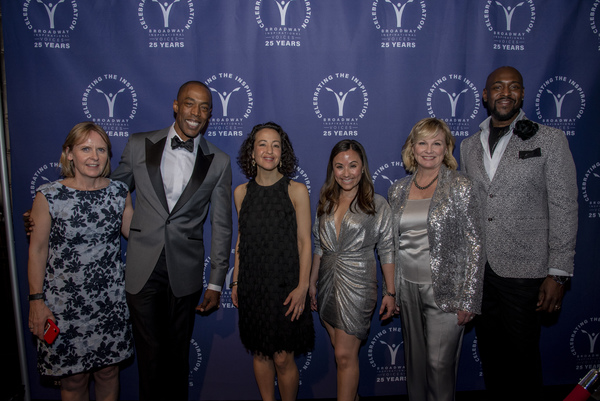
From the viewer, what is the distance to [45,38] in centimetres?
276

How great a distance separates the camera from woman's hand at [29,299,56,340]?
2004 millimetres

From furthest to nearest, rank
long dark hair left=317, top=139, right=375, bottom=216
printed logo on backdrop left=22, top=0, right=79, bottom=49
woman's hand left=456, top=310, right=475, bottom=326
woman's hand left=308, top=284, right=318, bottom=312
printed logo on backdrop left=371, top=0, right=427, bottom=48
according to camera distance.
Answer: printed logo on backdrop left=371, top=0, right=427, bottom=48, printed logo on backdrop left=22, top=0, right=79, bottom=49, woman's hand left=308, top=284, right=318, bottom=312, long dark hair left=317, top=139, right=375, bottom=216, woman's hand left=456, top=310, right=475, bottom=326

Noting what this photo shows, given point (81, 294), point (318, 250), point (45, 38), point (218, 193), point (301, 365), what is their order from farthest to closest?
1. point (301, 365)
2. point (45, 38)
3. point (318, 250)
4. point (218, 193)
5. point (81, 294)

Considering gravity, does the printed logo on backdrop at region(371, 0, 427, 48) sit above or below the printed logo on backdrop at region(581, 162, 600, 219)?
above

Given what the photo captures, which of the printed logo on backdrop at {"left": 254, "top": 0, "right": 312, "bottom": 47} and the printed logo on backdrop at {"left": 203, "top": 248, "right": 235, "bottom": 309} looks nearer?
the printed logo on backdrop at {"left": 254, "top": 0, "right": 312, "bottom": 47}

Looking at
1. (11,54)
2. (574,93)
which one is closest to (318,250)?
(574,93)

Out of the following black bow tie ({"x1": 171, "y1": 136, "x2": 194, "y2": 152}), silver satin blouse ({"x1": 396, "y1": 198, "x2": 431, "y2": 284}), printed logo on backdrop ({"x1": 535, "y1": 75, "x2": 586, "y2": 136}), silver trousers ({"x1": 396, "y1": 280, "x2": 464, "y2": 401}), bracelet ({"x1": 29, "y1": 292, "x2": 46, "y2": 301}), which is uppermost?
printed logo on backdrop ({"x1": 535, "y1": 75, "x2": 586, "y2": 136})

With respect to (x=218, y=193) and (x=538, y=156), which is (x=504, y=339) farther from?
(x=218, y=193)

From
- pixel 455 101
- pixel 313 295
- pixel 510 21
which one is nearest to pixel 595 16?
pixel 510 21

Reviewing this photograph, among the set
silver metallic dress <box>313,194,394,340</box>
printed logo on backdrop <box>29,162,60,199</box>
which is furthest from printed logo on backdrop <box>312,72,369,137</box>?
printed logo on backdrop <box>29,162,60,199</box>

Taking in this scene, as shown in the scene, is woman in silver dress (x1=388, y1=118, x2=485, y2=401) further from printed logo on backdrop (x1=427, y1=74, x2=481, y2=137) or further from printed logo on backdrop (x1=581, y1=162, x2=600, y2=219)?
printed logo on backdrop (x1=581, y1=162, x2=600, y2=219)

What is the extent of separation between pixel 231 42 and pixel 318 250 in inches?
73.8

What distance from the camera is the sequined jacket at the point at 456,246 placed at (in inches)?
78.7

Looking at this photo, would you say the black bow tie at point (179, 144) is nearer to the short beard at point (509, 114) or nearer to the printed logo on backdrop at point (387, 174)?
the printed logo on backdrop at point (387, 174)
